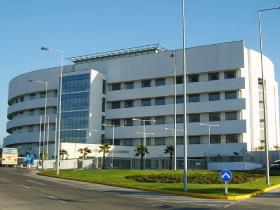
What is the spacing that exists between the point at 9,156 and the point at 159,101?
116 ft

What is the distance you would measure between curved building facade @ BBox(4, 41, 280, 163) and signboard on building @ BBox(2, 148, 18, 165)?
20.9m

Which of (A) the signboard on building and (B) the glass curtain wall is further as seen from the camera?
(B) the glass curtain wall

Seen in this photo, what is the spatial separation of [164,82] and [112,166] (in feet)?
69.7

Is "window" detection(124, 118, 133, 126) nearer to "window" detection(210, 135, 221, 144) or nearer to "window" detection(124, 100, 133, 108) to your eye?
"window" detection(124, 100, 133, 108)

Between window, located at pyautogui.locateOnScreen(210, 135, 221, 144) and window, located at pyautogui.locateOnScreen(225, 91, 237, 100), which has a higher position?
window, located at pyautogui.locateOnScreen(225, 91, 237, 100)

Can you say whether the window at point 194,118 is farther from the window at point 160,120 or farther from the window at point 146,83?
the window at point 146,83

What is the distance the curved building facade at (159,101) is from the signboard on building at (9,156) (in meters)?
20.9

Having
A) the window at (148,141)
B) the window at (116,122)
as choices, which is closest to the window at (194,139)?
the window at (148,141)

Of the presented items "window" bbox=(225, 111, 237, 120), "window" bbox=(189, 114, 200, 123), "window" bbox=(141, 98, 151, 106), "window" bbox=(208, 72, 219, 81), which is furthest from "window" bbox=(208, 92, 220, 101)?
"window" bbox=(141, 98, 151, 106)

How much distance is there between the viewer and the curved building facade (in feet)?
296

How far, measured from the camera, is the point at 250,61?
93.7 m

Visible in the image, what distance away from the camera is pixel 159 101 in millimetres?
98875

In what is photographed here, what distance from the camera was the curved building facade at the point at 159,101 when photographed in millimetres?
90250

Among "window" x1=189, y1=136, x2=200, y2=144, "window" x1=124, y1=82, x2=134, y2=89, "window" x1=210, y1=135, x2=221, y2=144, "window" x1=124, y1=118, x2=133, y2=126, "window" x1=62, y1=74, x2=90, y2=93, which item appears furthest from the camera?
"window" x1=124, y1=82, x2=134, y2=89
